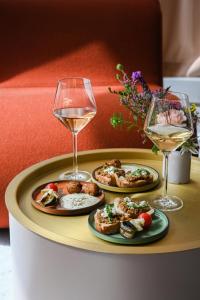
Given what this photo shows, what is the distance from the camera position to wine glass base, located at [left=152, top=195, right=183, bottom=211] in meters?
1.11

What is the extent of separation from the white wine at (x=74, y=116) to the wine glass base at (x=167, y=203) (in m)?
0.29

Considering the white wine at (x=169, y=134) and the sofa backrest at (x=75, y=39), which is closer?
the white wine at (x=169, y=134)

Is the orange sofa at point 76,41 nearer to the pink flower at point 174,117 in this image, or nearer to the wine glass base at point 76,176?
the wine glass base at point 76,176

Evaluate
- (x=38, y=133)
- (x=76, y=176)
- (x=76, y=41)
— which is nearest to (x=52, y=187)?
(x=76, y=176)

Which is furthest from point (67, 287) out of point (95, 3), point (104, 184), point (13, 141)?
point (95, 3)

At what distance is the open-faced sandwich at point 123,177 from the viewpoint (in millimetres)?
1188

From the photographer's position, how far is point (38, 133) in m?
1.82

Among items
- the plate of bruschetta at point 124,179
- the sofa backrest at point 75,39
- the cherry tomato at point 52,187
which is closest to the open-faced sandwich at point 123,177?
the plate of bruschetta at point 124,179

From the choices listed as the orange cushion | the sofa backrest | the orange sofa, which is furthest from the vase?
the sofa backrest

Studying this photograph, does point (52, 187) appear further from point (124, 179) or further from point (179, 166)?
point (179, 166)

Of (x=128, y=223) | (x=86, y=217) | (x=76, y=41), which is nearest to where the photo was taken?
(x=128, y=223)

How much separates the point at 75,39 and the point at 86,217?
1448 mm

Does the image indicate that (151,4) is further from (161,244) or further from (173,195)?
(161,244)

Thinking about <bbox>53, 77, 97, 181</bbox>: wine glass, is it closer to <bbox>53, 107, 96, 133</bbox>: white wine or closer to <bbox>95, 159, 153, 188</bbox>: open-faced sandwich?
<bbox>53, 107, 96, 133</bbox>: white wine
